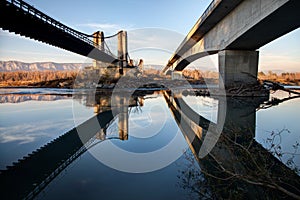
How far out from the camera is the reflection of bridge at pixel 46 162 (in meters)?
3.80

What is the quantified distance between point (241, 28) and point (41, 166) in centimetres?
1561

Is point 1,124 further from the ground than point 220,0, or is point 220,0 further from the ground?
point 220,0

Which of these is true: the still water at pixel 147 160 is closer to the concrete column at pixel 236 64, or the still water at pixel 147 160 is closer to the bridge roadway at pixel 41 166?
the bridge roadway at pixel 41 166

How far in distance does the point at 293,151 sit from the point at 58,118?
9.75m

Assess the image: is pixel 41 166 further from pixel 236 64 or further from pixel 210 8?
pixel 236 64

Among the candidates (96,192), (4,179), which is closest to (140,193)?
(96,192)

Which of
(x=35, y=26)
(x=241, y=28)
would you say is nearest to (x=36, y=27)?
(x=35, y=26)

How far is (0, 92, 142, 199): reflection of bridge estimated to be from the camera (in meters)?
3.80

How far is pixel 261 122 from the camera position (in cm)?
950

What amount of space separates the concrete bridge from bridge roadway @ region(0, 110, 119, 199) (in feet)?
33.2

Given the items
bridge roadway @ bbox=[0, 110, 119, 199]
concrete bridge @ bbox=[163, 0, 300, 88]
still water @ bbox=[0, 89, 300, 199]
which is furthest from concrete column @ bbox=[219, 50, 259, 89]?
bridge roadway @ bbox=[0, 110, 119, 199]

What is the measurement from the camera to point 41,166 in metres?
4.80

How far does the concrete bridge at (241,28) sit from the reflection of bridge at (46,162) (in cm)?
959

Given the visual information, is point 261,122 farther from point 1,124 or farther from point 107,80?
point 107,80
